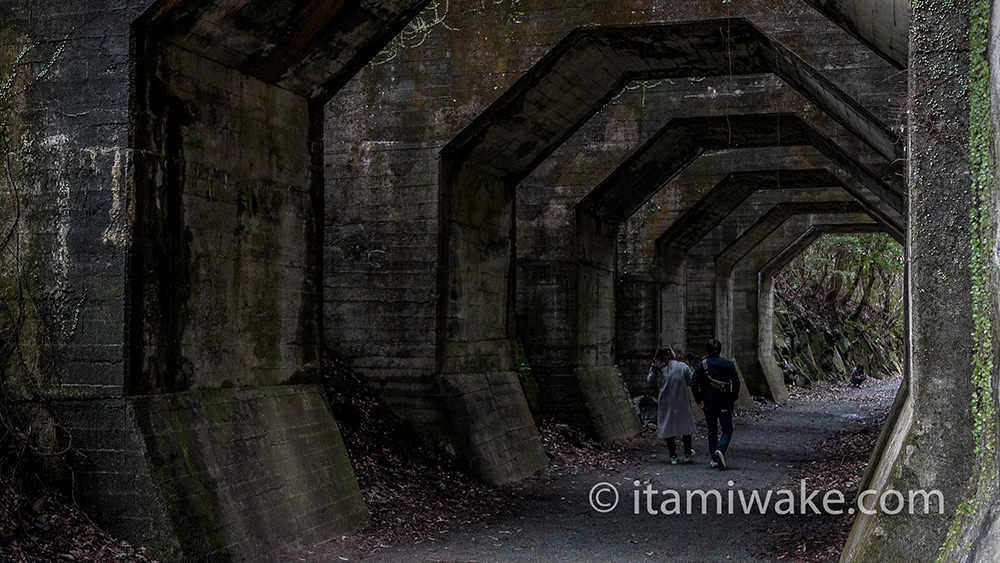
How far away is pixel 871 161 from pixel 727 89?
2456 mm

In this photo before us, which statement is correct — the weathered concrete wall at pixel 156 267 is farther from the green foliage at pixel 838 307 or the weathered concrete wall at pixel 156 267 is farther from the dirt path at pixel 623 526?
the green foliage at pixel 838 307

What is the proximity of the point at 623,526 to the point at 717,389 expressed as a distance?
4.28 metres

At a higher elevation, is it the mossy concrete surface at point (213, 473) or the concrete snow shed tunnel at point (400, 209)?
the concrete snow shed tunnel at point (400, 209)

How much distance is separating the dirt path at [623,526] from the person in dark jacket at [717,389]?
1.86 feet

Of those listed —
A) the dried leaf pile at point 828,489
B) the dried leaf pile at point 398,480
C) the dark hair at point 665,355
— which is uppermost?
the dark hair at point 665,355

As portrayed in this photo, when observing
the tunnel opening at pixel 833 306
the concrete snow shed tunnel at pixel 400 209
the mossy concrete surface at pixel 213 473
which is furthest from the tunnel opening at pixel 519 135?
the tunnel opening at pixel 833 306

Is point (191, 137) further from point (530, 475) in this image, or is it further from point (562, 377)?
point (562, 377)

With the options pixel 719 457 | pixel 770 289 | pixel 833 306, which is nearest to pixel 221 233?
pixel 719 457

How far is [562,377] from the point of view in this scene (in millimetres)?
16984

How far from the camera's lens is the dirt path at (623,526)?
862 centimetres

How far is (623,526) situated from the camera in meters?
10.0

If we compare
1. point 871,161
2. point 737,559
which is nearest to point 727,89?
point 871,161

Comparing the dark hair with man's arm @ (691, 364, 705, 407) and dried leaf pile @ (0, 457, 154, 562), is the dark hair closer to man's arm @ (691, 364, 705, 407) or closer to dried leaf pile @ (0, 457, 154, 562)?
man's arm @ (691, 364, 705, 407)

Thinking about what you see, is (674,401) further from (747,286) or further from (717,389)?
(747,286)
